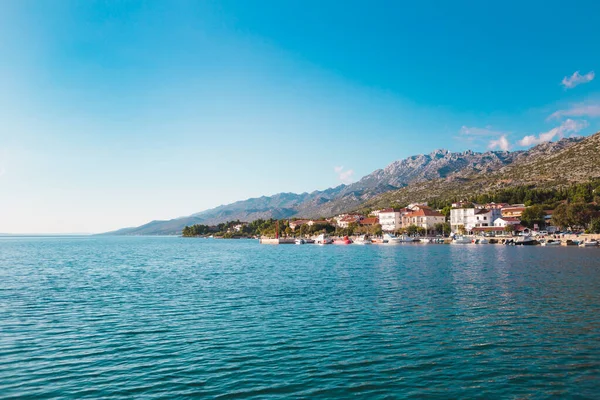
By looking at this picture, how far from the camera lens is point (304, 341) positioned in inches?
793

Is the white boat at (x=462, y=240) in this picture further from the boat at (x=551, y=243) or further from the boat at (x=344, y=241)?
the boat at (x=344, y=241)

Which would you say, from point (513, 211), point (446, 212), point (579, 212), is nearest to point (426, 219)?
point (446, 212)

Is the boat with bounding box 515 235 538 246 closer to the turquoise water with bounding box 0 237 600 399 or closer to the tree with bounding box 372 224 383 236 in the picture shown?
the tree with bounding box 372 224 383 236

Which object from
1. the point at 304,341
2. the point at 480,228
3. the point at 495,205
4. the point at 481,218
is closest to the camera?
the point at 304,341

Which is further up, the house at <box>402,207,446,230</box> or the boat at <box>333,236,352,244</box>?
the house at <box>402,207,446,230</box>

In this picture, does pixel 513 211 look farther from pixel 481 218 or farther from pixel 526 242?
pixel 526 242

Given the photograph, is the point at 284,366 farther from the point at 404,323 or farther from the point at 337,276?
the point at 337,276

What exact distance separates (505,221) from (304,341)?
146918mm

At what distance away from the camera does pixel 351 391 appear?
46.2 ft

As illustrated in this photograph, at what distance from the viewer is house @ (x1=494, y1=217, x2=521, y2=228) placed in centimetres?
14627

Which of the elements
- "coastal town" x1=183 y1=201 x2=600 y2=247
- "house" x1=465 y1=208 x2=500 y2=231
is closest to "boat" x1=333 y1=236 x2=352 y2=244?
"coastal town" x1=183 y1=201 x2=600 y2=247

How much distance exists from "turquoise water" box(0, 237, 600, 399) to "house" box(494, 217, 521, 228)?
118m

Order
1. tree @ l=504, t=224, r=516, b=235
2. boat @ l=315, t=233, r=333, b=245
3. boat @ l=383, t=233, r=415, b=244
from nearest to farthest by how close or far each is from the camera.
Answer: tree @ l=504, t=224, r=516, b=235 < boat @ l=383, t=233, r=415, b=244 < boat @ l=315, t=233, r=333, b=245

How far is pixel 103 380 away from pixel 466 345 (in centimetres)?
1541
